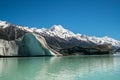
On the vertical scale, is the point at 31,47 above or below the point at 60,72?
above

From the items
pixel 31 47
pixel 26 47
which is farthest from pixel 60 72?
pixel 26 47

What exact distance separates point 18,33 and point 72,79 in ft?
621

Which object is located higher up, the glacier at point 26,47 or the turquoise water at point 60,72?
the glacier at point 26,47

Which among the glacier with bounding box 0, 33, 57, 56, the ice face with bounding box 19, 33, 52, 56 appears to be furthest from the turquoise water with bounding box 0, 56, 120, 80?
the ice face with bounding box 19, 33, 52, 56

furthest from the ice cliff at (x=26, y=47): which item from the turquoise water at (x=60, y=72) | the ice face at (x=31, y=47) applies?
the turquoise water at (x=60, y=72)

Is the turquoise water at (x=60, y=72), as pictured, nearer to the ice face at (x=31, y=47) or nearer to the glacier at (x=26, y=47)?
the glacier at (x=26, y=47)

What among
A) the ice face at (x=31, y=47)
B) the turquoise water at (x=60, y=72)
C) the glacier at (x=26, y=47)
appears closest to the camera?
the turquoise water at (x=60, y=72)

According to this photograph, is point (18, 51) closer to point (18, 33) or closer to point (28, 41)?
point (28, 41)

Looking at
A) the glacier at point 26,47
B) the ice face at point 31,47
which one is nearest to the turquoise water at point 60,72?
the glacier at point 26,47

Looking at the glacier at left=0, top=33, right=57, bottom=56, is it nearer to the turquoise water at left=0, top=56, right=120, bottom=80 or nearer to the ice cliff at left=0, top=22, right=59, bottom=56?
the ice cliff at left=0, top=22, right=59, bottom=56

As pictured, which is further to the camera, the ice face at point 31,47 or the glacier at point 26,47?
the ice face at point 31,47

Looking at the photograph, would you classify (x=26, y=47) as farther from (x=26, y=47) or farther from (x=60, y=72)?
(x=60, y=72)

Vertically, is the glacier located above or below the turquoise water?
above

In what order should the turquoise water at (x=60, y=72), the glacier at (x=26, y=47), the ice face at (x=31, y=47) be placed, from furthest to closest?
the ice face at (x=31, y=47)
the glacier at (x=26, y=47)
the turquoise water at (x=60, y=72)
